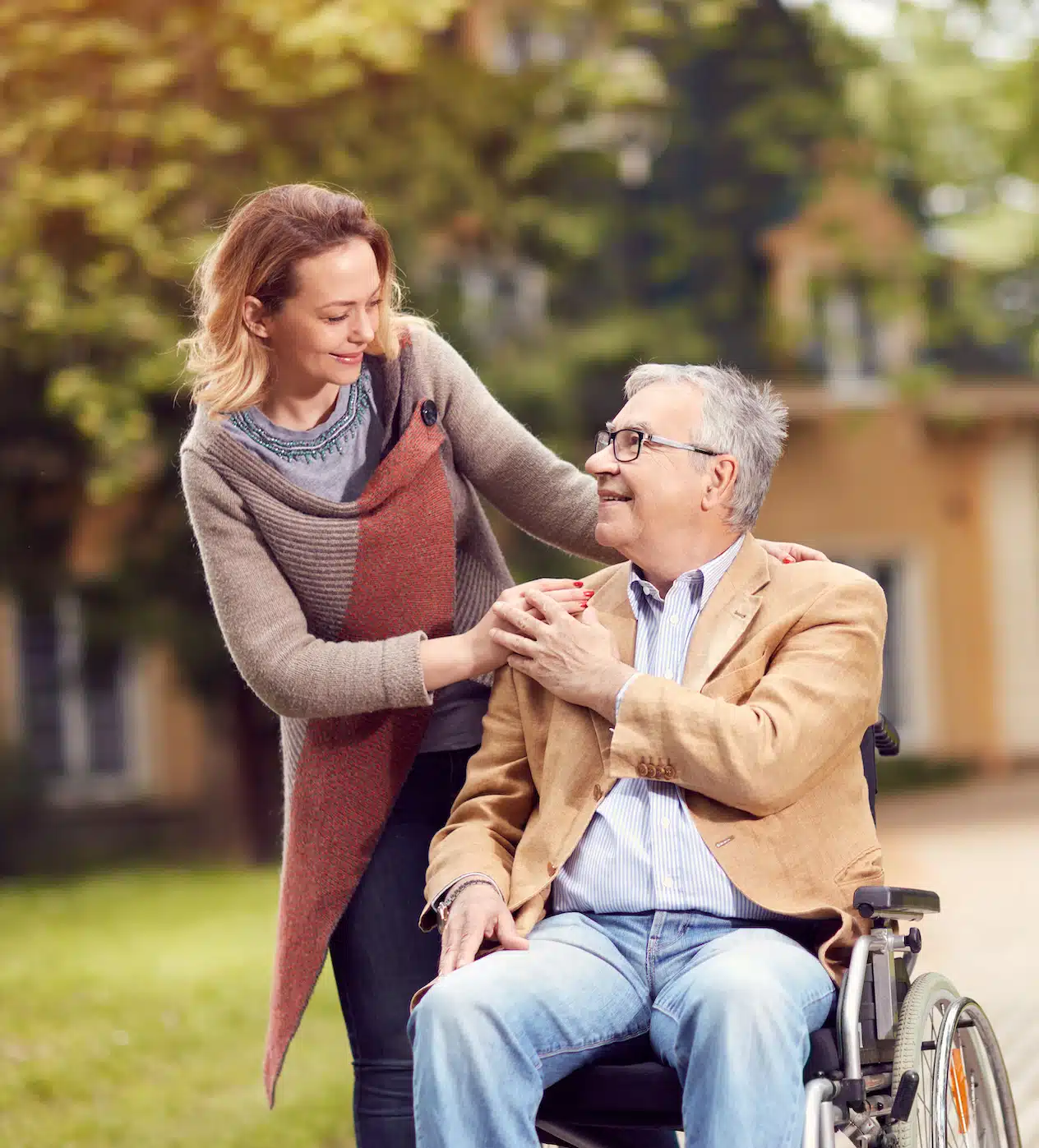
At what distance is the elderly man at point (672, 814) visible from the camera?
8.70 feet

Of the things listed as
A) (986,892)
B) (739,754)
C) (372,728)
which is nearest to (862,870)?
(739,754)

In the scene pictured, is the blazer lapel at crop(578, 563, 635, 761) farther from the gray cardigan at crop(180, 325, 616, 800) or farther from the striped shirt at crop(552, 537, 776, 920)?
the gray cardigan at crop(180, 325, 616, 800)

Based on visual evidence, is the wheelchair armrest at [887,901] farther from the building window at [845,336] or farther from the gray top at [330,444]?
the building window at [845,336]

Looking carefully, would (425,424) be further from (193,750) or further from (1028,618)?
(1028,618)

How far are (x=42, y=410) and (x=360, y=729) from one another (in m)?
10.0

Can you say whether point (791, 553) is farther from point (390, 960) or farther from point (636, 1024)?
point (390, 960)

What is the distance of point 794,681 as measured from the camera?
2879mm

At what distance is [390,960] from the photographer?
3131mm

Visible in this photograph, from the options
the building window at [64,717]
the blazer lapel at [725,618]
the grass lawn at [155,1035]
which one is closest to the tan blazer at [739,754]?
the blazer lapel at [725,618]

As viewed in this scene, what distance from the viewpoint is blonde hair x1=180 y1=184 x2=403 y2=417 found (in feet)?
9.70

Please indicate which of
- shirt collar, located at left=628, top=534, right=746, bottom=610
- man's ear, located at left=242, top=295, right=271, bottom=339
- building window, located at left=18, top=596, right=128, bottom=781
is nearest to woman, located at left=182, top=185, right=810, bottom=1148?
man's ear, located at left=242, top=295, right=271, bottom=339

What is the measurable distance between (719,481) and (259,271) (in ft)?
2.65

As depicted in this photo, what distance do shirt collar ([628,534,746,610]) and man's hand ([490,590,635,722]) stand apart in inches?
6.2


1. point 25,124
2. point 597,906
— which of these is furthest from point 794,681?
point 25,124
